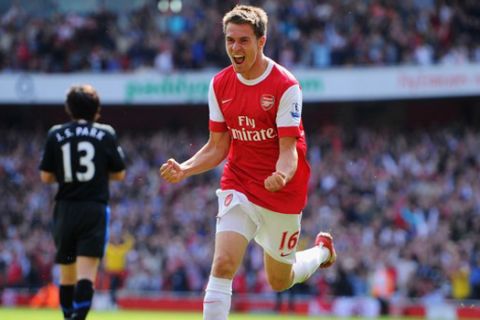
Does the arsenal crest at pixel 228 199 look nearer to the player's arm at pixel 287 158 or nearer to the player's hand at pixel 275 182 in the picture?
the player's arm at pixel 287 158

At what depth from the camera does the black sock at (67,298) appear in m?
9.12

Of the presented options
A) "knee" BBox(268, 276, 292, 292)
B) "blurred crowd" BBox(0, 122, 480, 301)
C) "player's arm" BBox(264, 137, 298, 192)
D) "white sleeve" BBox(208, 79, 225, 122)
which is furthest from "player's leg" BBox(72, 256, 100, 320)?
"blurred crowd" BBox(0, 122, 480, 301)

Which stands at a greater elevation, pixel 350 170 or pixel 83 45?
pixel 83 45

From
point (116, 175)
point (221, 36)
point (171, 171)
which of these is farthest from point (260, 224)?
point (221, 36)

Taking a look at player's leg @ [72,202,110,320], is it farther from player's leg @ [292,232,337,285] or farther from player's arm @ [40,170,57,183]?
player's leg @ [292,232,337,285]

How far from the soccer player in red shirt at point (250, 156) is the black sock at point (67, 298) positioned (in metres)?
2.05

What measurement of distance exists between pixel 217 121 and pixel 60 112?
966 inches

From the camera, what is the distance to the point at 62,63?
28859mm

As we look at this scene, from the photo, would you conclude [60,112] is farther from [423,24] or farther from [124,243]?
[423,24]

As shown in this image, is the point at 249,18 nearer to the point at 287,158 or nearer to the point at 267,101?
the point at 267,101

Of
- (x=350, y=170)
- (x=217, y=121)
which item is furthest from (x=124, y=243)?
(x=217, y=121)

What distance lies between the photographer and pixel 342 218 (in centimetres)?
2208

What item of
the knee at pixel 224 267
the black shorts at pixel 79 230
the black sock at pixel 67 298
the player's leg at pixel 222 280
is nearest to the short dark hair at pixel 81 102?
the black shorts at pixel 79 230

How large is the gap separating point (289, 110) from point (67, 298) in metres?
2.92
